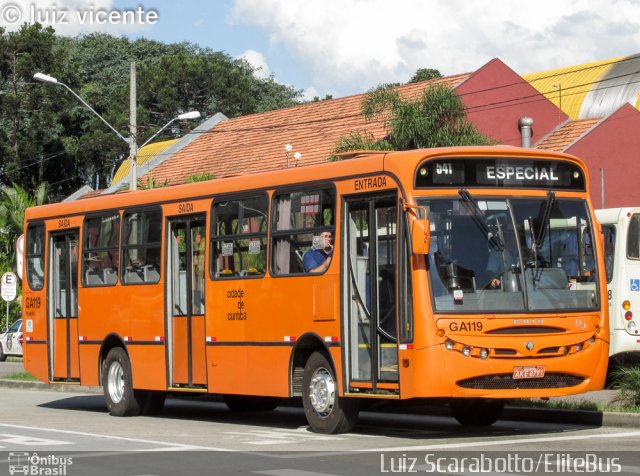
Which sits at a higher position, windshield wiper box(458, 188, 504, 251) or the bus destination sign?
the bus destination sign

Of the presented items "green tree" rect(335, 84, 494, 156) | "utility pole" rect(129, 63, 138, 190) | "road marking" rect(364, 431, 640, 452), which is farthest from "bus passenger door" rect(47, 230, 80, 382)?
"green tree" rect(335, 84, 494, 156)

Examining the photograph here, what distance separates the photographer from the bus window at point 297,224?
15266mm

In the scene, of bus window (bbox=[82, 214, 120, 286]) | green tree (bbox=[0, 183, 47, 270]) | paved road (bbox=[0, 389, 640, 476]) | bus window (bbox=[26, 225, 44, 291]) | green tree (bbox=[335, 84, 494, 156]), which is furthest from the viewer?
green tree (bbox=[0, 183, 47, 270])

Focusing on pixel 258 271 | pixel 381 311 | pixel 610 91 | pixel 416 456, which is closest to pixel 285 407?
pixel 258 271

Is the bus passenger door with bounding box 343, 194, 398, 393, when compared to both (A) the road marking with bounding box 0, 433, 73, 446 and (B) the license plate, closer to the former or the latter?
(B) the license plate

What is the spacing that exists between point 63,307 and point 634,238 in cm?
926

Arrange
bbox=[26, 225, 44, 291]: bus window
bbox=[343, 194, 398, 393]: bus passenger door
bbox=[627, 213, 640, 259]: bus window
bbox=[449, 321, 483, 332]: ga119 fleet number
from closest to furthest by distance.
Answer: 1. bbox=[449, 321, 483, 332]: ga119 fleet number
2. bbox=[343, 194, 398, 393]: bus passenger door
3. bbox=[26, 225, 44, 291]: bus window
4. bbox=[627, 213, 640, 259]: bus window

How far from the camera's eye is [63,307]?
20.7 meters

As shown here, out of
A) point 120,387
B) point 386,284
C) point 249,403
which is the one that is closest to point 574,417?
point 386,284

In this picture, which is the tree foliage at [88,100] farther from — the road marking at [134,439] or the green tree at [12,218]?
the road marking at [134,439]

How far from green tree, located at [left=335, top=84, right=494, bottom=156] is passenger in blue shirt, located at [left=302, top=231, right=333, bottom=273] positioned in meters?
17.6

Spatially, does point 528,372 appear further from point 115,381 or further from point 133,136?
point 133,136

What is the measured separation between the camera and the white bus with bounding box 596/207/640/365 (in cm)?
2147

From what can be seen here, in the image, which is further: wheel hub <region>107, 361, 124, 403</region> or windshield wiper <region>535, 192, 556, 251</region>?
wheel hub <region>107, 361, 124, 403</region>
